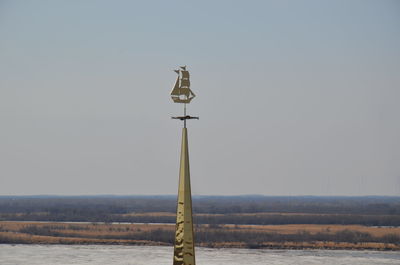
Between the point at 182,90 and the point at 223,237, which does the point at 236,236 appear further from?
the point at 182,90

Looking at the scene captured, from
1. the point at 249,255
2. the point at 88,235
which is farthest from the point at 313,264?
the point at 88,235

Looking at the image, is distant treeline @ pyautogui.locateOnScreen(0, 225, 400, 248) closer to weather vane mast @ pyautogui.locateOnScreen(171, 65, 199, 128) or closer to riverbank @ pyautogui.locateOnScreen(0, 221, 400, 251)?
riverbank @ pyautogui.locateOnScreen(0, 221, 400, 251)

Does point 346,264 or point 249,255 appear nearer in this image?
point 346,264

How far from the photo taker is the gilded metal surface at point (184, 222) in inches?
766

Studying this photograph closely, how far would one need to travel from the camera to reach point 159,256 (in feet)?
173

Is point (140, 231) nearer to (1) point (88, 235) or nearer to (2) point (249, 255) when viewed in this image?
(1) point (88, 235)

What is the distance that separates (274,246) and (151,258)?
13.5 metres

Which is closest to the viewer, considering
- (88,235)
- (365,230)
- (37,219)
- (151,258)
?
(151,258)

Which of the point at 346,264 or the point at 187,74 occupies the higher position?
the point at 187,74

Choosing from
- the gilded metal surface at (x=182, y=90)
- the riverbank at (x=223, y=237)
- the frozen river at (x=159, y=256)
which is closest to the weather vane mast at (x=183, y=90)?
→ the gilded metal surface at (x=182, y=90)

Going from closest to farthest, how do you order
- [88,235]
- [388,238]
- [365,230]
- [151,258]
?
[151,258]
[388,238]
[88,235]
[365,230]

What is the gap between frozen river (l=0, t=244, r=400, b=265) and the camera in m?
48.6

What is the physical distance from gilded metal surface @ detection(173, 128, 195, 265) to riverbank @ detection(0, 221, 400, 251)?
41809mm

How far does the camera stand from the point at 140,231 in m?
73.4
